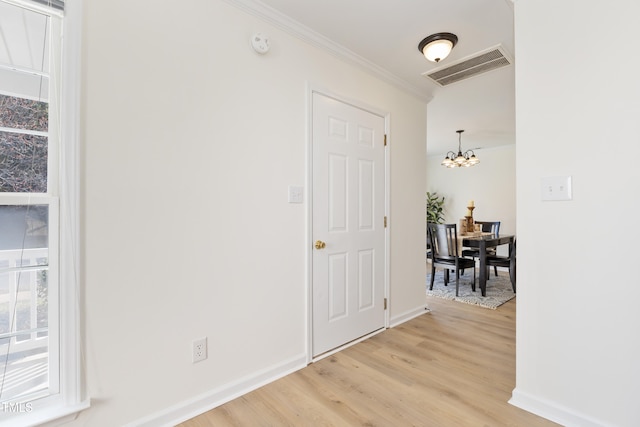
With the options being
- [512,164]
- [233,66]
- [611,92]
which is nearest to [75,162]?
[233,66]

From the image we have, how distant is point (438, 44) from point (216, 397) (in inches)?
112

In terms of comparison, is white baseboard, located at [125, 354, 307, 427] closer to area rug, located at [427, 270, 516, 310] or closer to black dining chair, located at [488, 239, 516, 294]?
area rug, located at [427, 270, 516, 310]

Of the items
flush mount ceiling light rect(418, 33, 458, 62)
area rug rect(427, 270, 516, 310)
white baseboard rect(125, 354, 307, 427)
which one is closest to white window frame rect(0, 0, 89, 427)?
white baseboard rect(125, 354, 307, 427)

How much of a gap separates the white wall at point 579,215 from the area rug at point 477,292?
1.98 meters

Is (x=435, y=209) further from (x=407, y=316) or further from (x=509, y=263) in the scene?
(x=407, y=316)

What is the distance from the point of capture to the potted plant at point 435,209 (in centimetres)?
692

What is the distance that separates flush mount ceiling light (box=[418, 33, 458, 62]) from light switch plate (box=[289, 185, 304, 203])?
4.83ft

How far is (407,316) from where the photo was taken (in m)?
3.09

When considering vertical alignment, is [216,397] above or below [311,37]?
below

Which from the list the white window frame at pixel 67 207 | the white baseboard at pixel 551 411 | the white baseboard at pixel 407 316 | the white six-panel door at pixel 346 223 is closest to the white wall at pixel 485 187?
the white baseboard at pixel 407 316

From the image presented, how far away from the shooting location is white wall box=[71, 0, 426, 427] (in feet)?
4.53

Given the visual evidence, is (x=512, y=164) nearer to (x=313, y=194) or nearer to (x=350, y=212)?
(x=350, y=212)

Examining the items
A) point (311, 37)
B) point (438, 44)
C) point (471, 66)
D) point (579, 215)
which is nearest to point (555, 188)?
point (579, 215)

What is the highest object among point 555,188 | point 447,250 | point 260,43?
point 260,43
